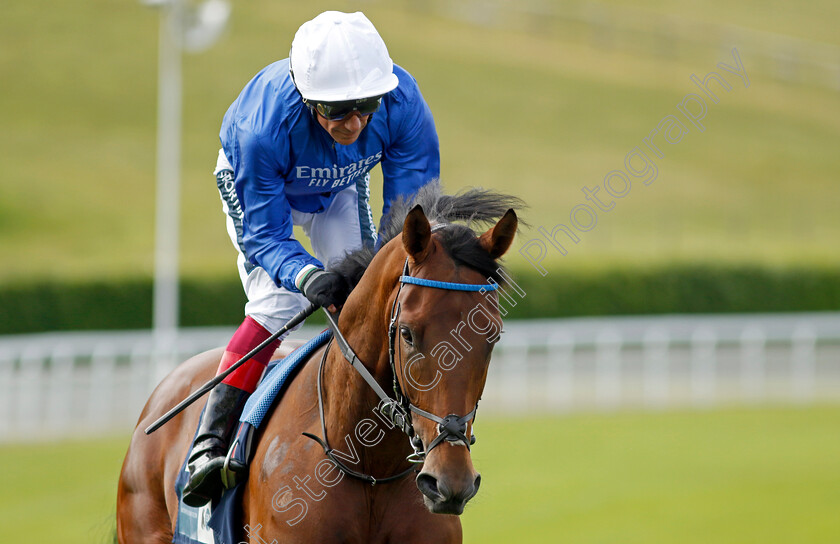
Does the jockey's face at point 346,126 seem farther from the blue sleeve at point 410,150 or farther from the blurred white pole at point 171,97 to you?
the blurred white pole at point 171,97

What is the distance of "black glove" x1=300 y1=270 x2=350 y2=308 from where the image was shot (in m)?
3.10

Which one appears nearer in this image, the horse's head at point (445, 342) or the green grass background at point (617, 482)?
the horse's head at point (445, 342)

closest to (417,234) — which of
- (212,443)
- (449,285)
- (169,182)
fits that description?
(449,285)

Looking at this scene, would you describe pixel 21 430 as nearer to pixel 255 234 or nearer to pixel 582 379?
pixel 582 379

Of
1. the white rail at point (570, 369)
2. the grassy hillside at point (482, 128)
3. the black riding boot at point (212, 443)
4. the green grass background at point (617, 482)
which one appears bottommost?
the grassy hillside at point (482, 128)

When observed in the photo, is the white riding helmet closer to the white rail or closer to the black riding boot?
the black riding boot

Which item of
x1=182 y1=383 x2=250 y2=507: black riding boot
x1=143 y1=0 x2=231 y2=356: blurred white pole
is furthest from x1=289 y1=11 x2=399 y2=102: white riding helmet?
x1=143 y1=0 x2=231 y2=356: blurred white pole

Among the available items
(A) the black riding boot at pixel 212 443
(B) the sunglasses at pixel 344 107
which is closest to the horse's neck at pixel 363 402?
(A) the black riding boot at pixel 212 443

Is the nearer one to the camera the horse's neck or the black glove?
the horse's neck

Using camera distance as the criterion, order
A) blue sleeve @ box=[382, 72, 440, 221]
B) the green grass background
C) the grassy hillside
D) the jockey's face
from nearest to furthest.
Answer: the jockey's face, blue sleeve @ box=[382, 72, 440, 221], the green grass background, the grassy hillside

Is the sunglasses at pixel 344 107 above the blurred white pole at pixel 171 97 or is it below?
above

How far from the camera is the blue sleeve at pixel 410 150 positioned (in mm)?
3537

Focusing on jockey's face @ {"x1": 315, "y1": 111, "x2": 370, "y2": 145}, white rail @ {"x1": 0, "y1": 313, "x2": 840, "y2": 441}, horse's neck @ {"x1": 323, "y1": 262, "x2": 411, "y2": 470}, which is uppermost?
jockey's face @ {"x1": 315, "y1": 111, "x2": 370, "y2": 145}

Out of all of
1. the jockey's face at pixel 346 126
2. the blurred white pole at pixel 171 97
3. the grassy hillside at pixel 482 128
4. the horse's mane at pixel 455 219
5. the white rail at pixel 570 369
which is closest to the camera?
the horse's mane at pixel 455 219
